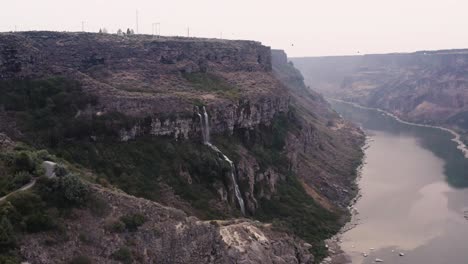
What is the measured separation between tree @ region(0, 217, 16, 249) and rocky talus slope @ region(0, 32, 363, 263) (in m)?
0.64

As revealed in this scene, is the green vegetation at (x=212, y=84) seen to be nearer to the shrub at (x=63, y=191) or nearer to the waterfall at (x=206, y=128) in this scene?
the waterfall at (x=206, y=128)

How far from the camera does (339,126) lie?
6235 inches

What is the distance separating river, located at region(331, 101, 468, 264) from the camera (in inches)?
2581

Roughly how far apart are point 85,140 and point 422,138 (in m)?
123

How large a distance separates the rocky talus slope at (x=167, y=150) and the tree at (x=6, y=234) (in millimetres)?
636

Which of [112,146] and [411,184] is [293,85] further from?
[112,146]

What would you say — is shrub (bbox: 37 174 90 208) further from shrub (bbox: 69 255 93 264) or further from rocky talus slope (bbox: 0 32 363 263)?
shrub (bbox: 69 255 93 264)

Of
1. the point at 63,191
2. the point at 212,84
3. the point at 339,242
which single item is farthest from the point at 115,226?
the point at 212,84

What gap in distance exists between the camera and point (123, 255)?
35.0 m

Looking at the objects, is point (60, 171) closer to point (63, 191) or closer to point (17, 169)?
point (63, 191)

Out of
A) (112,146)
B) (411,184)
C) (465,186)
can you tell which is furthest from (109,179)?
(465,186)

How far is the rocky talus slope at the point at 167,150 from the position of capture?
1513 inches

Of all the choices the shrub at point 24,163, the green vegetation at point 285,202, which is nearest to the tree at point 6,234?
the shrub at point 24,163

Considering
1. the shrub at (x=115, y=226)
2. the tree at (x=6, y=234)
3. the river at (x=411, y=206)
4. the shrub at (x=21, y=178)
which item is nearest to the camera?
the tree at (x=6, y=234)
